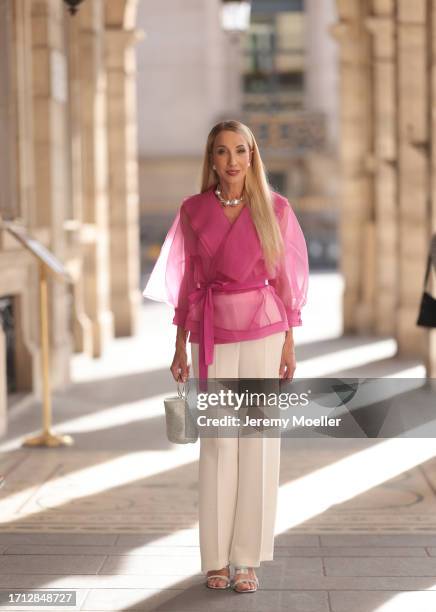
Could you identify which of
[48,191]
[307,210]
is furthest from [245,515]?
[307,210]

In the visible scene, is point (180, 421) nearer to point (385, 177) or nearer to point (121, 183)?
point (385, 177)

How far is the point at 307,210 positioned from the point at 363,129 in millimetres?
16190

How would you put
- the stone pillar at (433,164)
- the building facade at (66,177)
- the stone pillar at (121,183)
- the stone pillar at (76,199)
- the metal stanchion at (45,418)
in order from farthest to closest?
the stone pillar at (121,183) → the stone pillar at (76,199) → the stone pillar at (433,164) → the building facade at (66,177) → the metal stanchion at (45,418)

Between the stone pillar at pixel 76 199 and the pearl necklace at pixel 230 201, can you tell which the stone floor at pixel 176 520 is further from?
the stone pillar at pixel 76 199

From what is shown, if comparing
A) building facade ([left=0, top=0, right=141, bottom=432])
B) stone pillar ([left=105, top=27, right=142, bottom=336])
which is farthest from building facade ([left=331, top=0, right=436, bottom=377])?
building facade ([left=0, top=0, right=141, bottom=432])

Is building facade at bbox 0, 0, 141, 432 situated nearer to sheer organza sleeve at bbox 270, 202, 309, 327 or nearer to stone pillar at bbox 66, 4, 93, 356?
stone pillar at bbox 66, 4, 93, 356

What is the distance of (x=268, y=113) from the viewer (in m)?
32.4

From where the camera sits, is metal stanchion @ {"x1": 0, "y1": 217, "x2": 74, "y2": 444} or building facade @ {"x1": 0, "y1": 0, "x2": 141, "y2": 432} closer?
metal stanchion @ {"x1": 0, "y1": 217, "x2": 74, "y2": 444}

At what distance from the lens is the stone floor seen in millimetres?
4793

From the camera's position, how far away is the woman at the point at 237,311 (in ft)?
15.0

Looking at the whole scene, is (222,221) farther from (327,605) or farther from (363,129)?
(363,129)

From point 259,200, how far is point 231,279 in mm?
361

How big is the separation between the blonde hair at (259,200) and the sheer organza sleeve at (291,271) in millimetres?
91

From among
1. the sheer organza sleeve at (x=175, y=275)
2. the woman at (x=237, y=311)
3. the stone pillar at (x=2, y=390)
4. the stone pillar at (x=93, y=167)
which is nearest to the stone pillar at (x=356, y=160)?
the stone pillar at (x=93, y=167)
